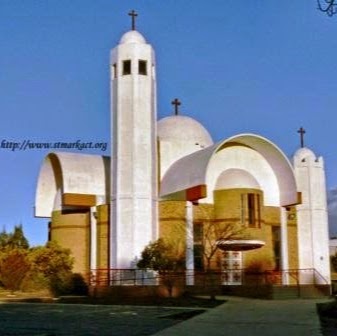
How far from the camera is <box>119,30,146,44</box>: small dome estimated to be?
125ft

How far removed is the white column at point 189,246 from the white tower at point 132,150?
1809 mm

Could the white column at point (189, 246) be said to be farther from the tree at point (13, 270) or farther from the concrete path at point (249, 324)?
the concrete path at point (249, 324)

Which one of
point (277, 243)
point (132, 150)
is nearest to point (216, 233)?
point (277, 243)

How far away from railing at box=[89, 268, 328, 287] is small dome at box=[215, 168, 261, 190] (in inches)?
189

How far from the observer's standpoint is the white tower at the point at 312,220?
40.0m

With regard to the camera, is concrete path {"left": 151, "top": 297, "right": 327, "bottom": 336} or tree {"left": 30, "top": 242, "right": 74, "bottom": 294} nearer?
concrete path {"left": 151, "top": 297, "right": 327, "bottom": 336}

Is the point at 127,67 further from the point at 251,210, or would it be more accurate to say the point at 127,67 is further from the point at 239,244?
the point at 239,244

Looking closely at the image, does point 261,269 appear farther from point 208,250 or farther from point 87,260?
point 87,260

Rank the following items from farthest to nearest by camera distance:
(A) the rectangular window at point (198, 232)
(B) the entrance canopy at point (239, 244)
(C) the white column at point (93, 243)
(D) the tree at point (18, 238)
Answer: (D) the tree at point (18, 238) < (C) the white column at point (93, 243) < (A) the rectangular window at point (198, 232) < (B) the entrance canopy at point (239, 244)

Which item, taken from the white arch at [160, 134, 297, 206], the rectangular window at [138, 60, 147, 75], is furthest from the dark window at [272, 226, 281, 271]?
the rectangular window at [138, 60, 147, 75]

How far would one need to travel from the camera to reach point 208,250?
36.6 m

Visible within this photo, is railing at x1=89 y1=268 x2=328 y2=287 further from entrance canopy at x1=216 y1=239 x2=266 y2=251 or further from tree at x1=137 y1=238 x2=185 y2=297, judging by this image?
entrance canopy at x1=216 y1=239 x2=266 y2=251

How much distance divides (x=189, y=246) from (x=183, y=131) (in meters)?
10.0

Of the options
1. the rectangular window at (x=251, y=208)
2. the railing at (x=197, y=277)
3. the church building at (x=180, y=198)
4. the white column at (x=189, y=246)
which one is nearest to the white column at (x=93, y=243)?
the church building at (x=180, y=198)
